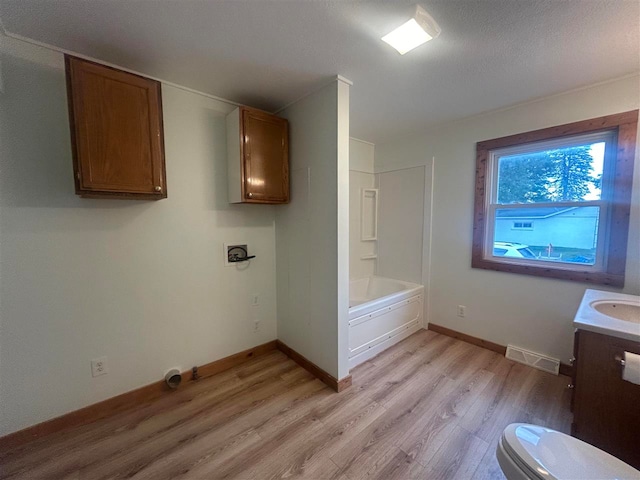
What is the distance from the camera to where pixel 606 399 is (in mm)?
1359

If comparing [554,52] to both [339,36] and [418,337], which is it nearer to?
[339,36]

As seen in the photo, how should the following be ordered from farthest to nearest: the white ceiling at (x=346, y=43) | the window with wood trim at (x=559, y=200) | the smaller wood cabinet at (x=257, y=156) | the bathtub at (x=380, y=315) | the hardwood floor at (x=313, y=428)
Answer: the bathtub at (x=380, y=315) < the smaller wood cabinet at (x=257, y=156) < the window with wood trim at (x=559, y=200) < the hardwood floor at (x=313, y=428) < the white ceiling at (x=346, y=43)

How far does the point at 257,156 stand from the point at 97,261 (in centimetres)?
138

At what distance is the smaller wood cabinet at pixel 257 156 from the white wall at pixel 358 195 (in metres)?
1.25

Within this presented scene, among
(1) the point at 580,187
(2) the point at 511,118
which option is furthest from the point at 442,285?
(2) the point at 511,118

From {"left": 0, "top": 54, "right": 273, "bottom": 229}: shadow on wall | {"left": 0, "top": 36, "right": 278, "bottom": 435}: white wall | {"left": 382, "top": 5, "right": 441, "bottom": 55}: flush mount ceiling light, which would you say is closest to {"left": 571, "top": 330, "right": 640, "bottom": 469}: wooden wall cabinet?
{"left": 382, "top": 5, "right": 441, "bottom": 55}: flush mount ceiling light

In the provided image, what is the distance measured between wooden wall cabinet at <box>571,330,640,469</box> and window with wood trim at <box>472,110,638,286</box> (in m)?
1.02

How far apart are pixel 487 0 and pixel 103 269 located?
2.76 m

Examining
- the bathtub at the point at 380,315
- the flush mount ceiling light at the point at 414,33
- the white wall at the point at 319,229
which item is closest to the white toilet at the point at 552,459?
the white wall at the point at 319,229

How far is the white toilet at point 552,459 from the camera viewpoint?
91cm

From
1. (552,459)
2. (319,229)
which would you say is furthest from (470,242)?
(552,459)

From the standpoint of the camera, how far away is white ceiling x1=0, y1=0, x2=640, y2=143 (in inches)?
49.9

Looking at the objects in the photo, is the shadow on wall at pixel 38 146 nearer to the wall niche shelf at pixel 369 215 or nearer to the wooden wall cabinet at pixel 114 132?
the wooden wall cabinet at pixel 114 132

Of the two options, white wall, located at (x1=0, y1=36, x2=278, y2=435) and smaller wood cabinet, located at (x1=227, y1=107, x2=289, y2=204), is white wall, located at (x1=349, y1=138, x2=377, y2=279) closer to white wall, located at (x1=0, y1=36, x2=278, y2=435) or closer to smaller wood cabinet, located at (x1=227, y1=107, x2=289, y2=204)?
smaller wood cabinet, located at (x1=227, y1=107, x2=289, y2=204)
